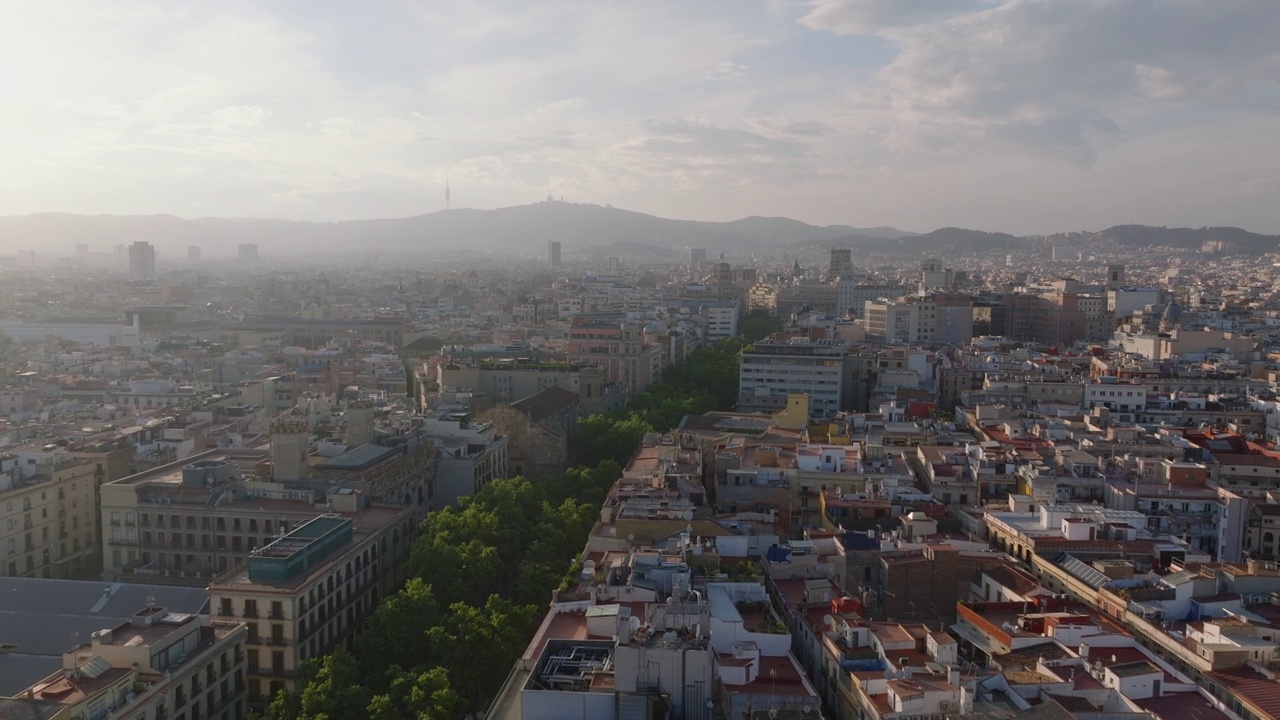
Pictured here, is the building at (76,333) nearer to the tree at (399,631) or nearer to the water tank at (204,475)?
the water tank at (204,475)

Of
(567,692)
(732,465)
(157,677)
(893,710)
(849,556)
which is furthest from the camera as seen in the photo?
(732,465)

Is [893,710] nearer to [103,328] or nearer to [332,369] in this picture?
[332,369]

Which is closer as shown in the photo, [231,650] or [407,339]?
[231,650]

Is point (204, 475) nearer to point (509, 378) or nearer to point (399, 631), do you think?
point (399, 631)

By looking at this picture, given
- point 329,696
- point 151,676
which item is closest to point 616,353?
point 329,696

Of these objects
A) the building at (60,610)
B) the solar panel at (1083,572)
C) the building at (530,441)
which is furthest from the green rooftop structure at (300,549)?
the solar panel at (1083,572)

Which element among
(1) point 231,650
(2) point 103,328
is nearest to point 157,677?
(1) point 231,650
